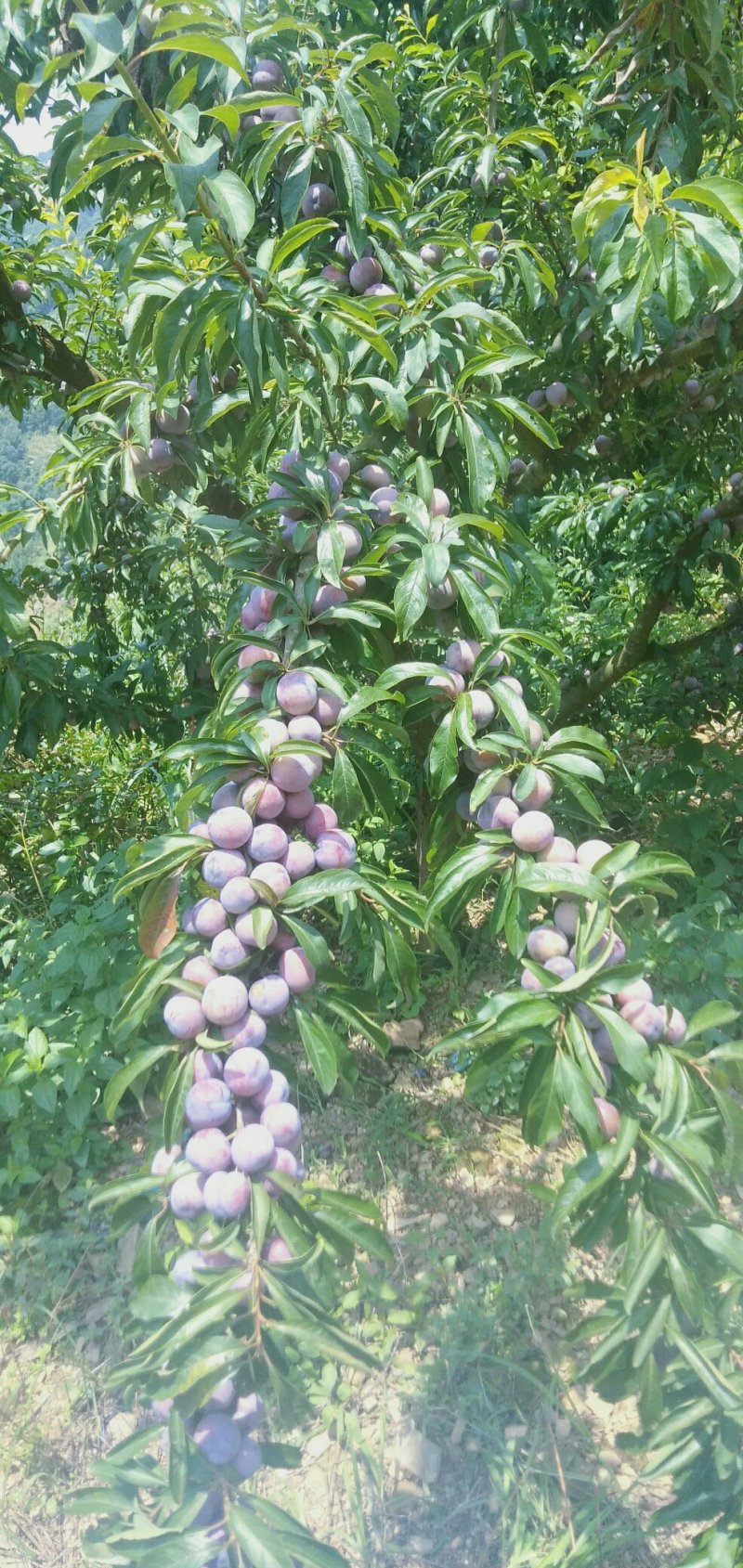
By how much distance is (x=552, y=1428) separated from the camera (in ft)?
5.15

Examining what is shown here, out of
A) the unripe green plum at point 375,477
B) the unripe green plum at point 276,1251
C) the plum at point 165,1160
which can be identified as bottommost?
the unripe green plum at point 276,1251

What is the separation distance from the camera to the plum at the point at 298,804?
102 cm

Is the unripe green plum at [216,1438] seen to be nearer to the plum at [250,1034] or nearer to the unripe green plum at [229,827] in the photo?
the plum at [250,1034]

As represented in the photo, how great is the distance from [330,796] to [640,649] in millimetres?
1914

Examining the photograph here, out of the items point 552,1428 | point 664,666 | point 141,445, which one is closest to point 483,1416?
point 552,1428

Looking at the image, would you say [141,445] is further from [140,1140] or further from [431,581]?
[140,1140]

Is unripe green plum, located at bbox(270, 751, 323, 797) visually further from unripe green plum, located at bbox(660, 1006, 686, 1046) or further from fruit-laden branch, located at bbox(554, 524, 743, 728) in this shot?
fruit-laden branch, located at bbox(554, 524, 743, 728)

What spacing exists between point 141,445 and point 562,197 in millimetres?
1354

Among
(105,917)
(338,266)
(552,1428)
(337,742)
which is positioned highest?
(338,266)

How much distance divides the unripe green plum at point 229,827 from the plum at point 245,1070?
20 centimetres

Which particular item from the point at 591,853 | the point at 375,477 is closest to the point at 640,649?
the point at 375,477

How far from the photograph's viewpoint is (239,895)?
911 mm

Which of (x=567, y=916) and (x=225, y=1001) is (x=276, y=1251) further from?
(x=567, y=916)

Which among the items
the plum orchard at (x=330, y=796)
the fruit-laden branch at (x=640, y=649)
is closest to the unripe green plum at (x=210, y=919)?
the plum orchard at (x=330, y=796)
